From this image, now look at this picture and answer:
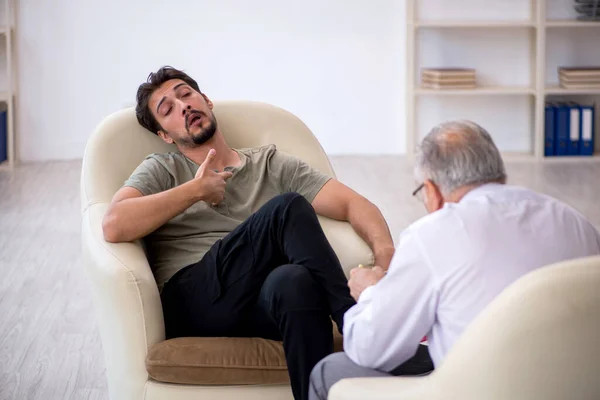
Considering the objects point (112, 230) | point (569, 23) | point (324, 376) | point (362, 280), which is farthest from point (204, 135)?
point (569, 23)

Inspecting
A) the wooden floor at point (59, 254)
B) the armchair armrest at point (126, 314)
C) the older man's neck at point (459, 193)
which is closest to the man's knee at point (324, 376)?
the older man's neck at point (459, 193)

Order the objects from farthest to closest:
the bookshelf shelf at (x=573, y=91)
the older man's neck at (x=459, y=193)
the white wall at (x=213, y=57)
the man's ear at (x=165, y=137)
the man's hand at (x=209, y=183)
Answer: the white wall at (x=213, y=57)
the bookshelf shelf at (x=573, y=91)
the man's ear at (x=165, y=137)
the man's hand at (x=209, y=183)
the older man's neck at (x=459, y=193)

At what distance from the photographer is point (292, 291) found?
2.32m

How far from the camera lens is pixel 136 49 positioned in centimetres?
662

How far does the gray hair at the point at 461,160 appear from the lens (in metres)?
1.81

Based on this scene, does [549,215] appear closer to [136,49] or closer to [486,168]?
Result: [486,168]

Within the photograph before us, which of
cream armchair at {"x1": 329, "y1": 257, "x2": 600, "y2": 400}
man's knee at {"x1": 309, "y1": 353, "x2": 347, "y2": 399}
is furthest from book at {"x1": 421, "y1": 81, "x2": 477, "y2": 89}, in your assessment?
cream armchair at {"x1": 329, "y1": 257, "x2": 600, "y2": 400}

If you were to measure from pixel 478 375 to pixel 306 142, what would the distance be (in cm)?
158

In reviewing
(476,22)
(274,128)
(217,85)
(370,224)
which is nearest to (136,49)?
(217,85)

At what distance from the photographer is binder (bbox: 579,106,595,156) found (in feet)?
21.6

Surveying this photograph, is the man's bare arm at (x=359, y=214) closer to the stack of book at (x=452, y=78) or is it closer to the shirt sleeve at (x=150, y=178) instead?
the shirt sleeve at (x=150, y=178)

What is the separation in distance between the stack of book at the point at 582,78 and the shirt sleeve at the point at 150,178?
4.30 metres

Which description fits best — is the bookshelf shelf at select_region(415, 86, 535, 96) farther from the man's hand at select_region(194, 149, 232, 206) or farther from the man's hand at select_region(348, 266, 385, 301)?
the man's hand at select_region(348, 266, 385, 301)

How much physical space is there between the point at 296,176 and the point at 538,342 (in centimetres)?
142
